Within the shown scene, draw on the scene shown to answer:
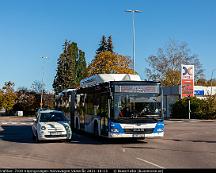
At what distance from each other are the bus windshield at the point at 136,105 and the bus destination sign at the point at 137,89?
20 centimetres

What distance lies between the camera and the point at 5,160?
13.4 m

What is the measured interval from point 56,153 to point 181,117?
134ft

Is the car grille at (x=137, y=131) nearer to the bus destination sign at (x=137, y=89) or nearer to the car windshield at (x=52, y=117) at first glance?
the bus destination sign at (x=137, y=89)

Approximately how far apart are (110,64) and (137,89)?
1805 inches

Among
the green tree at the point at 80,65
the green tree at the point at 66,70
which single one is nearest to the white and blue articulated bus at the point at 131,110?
the green tree at the point at 66,70

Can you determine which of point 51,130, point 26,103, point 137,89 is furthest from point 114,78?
point 26,103

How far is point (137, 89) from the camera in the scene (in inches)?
770

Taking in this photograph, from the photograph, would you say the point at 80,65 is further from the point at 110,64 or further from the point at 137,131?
the point at 137,131

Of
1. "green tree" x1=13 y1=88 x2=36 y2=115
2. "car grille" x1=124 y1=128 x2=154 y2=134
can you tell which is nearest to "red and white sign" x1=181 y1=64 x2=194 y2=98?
"car grille" x1=124 y1=128 x2=154 y2=134

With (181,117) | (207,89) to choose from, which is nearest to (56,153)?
(181,117)

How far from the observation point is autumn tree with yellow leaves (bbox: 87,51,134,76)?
64.8 m

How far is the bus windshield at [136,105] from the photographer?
1908 cm

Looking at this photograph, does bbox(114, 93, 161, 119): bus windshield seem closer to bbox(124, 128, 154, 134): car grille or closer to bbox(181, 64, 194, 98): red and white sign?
bbox(124, 128, 154, 134): car grille

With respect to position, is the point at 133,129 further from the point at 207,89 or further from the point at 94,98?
the point at 207,89
